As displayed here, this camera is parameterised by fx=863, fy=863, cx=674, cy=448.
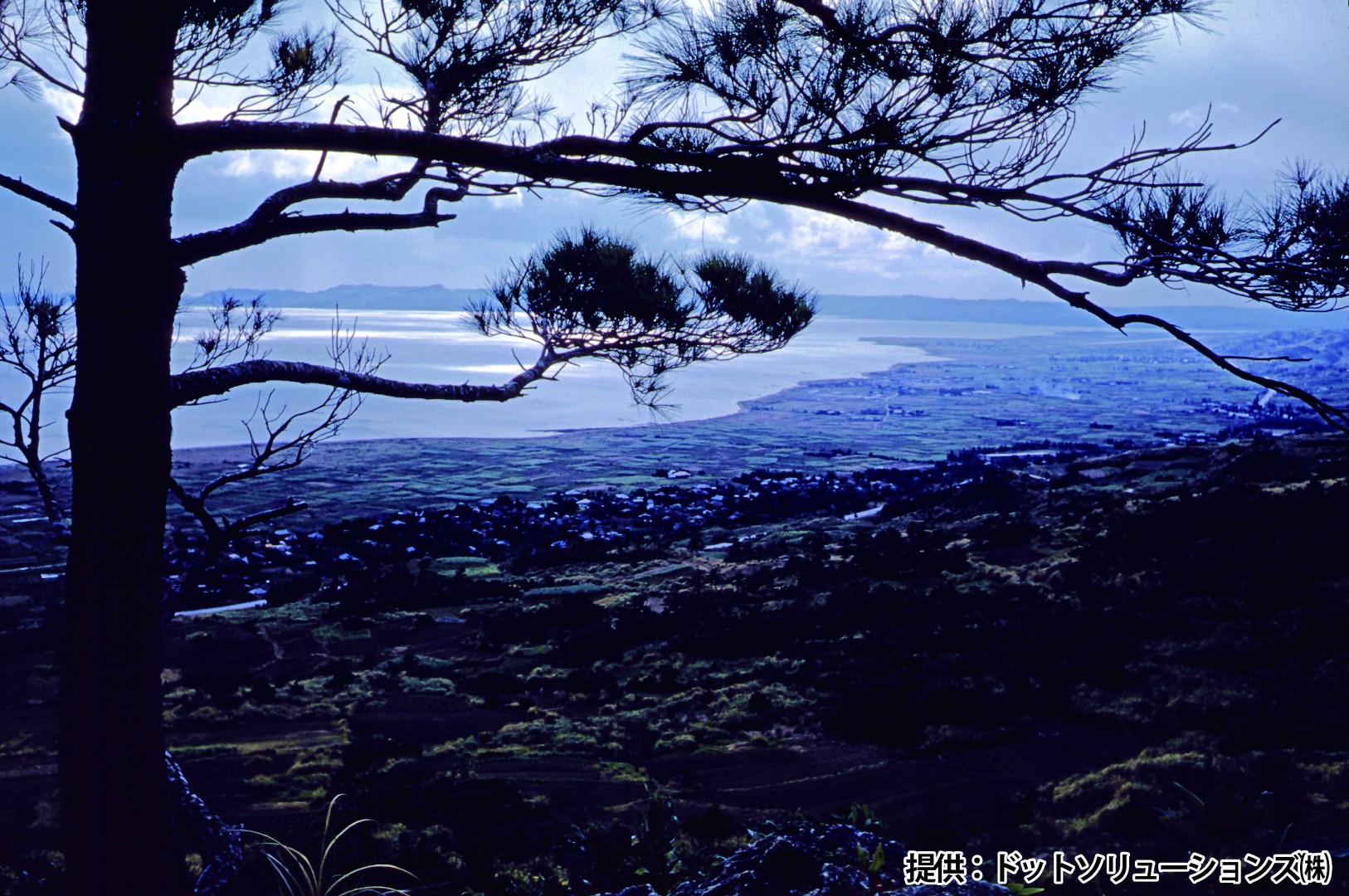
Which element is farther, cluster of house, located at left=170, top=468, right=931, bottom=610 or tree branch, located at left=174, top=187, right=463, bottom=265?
cluster of house, located at left=170, top=468, right=931, bottom=610

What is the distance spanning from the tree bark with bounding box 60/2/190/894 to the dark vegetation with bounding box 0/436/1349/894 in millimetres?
1986

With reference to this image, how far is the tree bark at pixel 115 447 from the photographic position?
2.59 meters

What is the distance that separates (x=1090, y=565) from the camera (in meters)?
11.3

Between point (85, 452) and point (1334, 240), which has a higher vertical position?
point (1334, 240)

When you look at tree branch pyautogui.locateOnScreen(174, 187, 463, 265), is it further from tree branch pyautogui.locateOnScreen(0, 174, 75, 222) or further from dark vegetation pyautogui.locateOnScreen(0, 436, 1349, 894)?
dark vegetation pyautogui.locateOnScreen(0, 436, 1349, 894)

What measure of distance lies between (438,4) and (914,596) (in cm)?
919

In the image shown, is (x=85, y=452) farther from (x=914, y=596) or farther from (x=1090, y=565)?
(x=1090, y=565)

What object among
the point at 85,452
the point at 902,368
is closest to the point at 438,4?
the point at 85,452

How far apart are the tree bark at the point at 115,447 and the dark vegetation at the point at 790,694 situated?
1986 millimetres

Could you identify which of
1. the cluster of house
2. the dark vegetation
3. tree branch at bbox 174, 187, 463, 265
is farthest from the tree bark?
the cluster of house

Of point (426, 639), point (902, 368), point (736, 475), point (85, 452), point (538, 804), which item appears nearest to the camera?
point (85, 452)

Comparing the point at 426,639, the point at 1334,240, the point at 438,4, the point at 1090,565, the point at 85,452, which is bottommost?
the point at 426,639

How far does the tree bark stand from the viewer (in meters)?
2.59

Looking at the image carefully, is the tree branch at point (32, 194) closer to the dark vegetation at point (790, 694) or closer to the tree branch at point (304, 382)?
the tree branch at point (304, 382)
